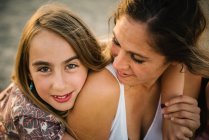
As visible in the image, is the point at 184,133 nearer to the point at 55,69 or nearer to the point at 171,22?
the point at 171,22

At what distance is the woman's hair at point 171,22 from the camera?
203cm

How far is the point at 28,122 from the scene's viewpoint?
2.21 metres

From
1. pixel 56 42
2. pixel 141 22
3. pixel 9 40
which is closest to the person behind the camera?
pixel 141 22

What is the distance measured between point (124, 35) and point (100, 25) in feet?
9.19

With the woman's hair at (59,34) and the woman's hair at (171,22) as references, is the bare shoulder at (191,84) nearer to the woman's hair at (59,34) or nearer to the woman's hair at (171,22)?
the woman's hair at (171,22)

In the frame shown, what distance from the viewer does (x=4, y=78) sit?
4.05 meters

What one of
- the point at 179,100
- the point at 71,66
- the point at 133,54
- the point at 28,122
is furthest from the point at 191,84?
the point at 28,122

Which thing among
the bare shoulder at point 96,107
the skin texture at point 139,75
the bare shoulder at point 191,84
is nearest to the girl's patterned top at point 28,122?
the bare shoulder at point 96,107

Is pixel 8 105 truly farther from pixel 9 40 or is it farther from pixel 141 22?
pixel 9 40

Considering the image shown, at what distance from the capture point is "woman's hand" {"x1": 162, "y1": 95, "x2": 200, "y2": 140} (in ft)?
7.52

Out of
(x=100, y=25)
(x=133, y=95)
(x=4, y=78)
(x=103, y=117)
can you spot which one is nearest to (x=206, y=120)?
(x=133, y=95)

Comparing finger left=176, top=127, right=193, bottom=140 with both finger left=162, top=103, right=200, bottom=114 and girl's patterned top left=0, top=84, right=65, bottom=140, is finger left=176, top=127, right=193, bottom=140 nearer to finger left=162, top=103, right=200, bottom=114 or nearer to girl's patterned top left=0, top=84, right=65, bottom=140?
finger left=162, top=103, right=200, bottom=114

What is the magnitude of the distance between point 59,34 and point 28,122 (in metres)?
0.47

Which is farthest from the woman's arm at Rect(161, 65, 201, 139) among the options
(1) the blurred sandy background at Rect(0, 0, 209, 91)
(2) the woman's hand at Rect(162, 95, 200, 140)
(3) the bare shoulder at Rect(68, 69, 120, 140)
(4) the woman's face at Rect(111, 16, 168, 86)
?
(1) the blurred sandy background at Rect(0, 0, 209, 91)
